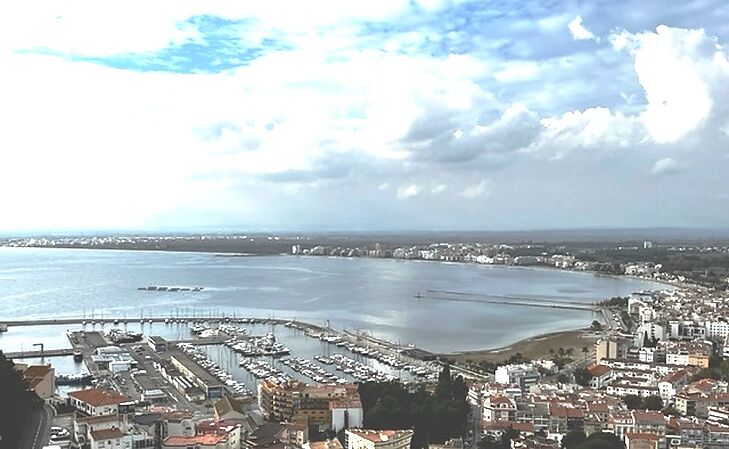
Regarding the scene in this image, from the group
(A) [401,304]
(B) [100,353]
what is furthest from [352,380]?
(A) [401,304]

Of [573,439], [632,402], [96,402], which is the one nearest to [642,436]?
[573,439]

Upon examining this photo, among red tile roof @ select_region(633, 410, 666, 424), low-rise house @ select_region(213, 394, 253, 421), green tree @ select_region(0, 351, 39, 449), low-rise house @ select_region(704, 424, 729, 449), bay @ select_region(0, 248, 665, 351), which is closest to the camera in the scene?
green tree @ select_region(0, 351, 39, 449)

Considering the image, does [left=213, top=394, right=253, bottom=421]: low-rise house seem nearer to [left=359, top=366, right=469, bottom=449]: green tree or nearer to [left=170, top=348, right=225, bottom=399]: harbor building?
[left=170, top=348, right=225, bottom=399]: harbor building

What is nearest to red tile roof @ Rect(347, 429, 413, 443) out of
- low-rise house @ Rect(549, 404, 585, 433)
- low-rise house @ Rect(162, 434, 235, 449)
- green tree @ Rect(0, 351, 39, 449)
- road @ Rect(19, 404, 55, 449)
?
low-rise house @ Rect(162, 434, 235, 449)

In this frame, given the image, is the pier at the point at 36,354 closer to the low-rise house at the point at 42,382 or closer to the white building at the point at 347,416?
the low-rise house at the point at 42,382

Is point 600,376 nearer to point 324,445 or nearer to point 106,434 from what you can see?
point 324,445

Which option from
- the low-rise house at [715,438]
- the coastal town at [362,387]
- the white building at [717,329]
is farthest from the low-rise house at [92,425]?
the white building at [717,329]
